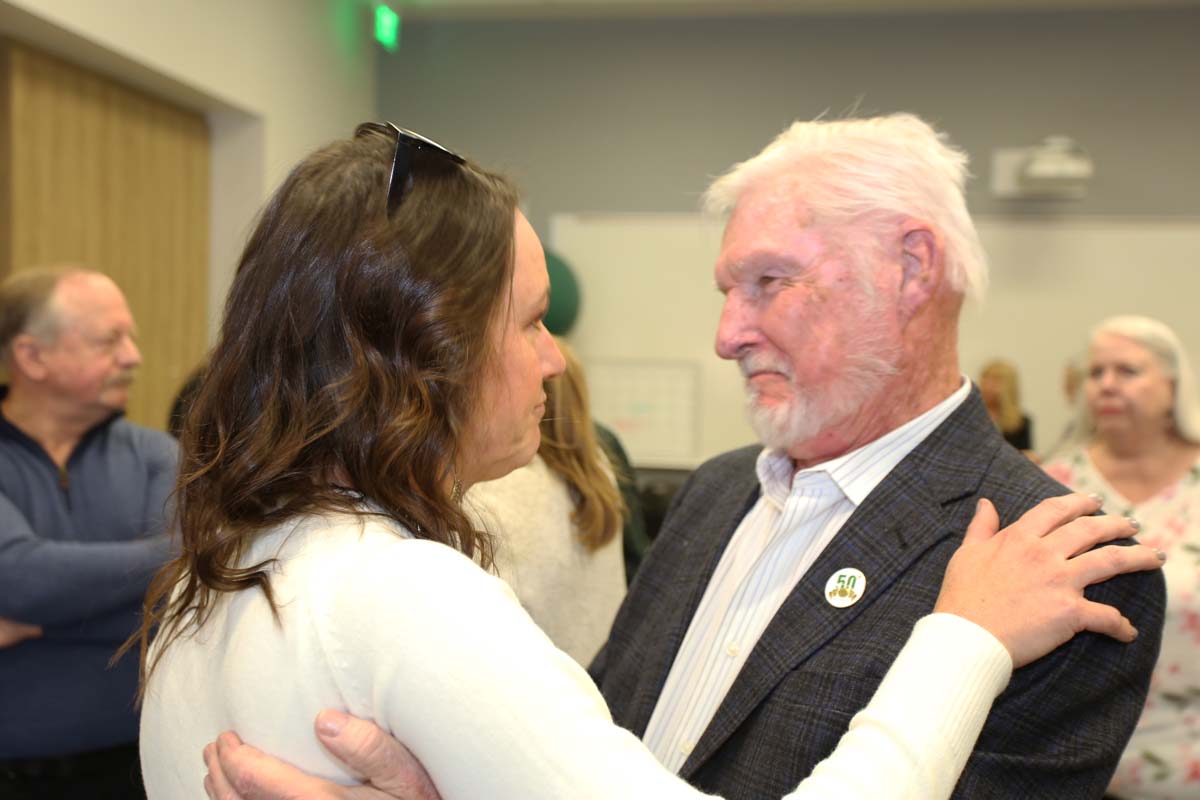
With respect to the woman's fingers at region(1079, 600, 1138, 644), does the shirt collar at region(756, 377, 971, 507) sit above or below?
above

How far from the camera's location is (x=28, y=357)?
7.95 ft

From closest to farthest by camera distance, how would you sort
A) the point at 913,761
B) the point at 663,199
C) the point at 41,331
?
the point at 913,761 < the point at 41,331 < the point at 663,199

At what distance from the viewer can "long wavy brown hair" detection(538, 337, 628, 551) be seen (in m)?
2.05

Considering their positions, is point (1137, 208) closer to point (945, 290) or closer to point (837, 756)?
point (945, 290)

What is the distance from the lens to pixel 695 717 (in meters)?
1.36

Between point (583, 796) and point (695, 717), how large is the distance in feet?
2.18

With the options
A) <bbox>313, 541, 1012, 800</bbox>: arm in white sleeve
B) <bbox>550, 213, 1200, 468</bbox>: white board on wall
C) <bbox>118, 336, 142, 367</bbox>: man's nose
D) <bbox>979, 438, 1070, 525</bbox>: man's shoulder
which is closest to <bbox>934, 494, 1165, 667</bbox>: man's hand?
<bbox>979, 438, 1070, 525</bbox>: man's shoulder

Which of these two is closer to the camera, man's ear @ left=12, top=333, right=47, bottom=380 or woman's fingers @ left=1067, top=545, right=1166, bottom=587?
woman's fingers @ left=1067, top=545, right=1166, bottom=587

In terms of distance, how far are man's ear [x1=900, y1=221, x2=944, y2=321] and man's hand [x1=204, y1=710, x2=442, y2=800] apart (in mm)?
962

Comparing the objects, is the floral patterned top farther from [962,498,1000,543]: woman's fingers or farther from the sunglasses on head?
the sunglasses on head

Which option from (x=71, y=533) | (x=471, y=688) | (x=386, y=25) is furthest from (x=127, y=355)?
(x=386, y=25)

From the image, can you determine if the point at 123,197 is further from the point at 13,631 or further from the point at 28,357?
the point at 13,631

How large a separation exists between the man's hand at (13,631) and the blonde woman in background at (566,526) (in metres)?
1.02

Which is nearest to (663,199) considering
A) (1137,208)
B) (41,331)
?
(1137,208)
